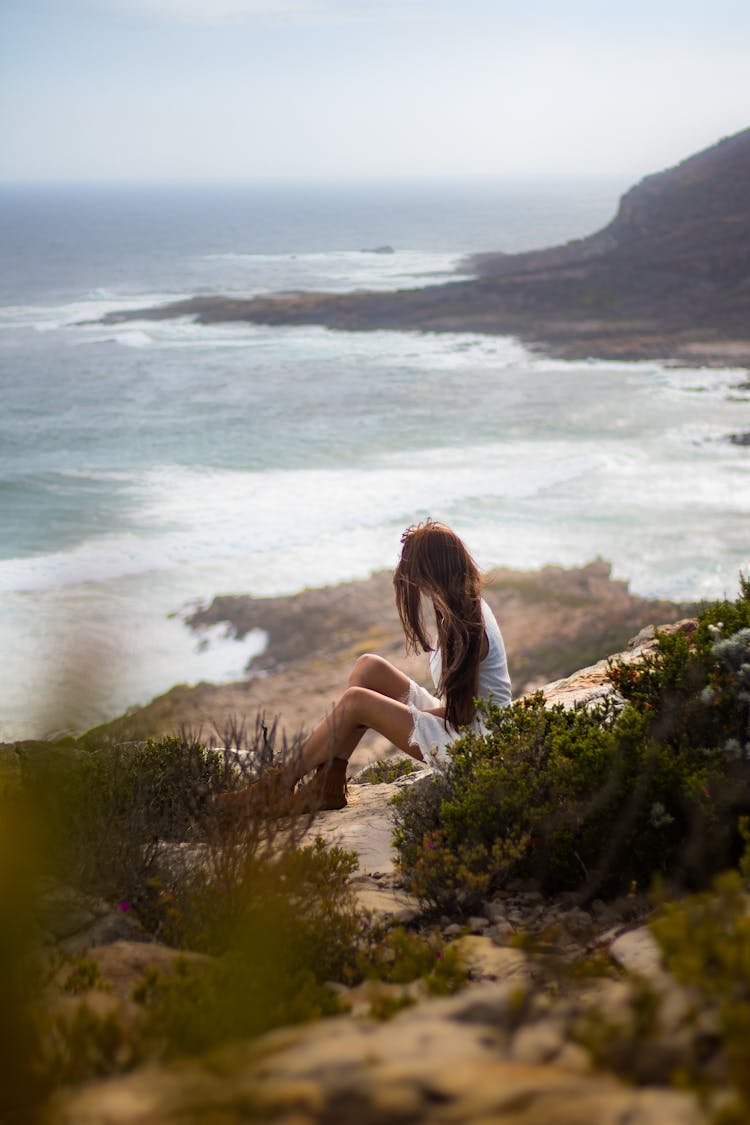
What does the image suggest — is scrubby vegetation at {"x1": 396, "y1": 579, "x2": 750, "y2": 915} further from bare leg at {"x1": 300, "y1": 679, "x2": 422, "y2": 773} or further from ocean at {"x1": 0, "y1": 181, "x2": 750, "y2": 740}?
ocean at {"x1": 0, "y1": 181, "x2": 750, "y2": 740}

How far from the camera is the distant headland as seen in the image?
138 feet

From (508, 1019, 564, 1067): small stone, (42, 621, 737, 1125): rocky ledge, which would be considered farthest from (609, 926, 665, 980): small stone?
(508, 1019, 564, 1067): small stone

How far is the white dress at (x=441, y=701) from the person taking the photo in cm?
427

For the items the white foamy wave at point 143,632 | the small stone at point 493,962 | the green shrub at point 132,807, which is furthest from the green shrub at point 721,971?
the white foamy wave at point 143,632

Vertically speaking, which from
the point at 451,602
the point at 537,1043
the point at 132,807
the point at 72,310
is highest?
the point at 72,310

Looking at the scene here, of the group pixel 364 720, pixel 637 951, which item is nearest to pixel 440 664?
pixel 364 720

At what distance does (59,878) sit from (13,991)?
1260 millimetres

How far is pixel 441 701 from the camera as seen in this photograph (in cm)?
445

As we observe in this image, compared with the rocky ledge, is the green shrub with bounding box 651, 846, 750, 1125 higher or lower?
higher

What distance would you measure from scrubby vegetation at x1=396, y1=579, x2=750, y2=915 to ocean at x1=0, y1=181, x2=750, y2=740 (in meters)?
1.30

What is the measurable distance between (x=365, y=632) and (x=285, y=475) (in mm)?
9868

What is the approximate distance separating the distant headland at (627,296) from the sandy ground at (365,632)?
24.9 meters

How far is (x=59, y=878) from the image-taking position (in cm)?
287

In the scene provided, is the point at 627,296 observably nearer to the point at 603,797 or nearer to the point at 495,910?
the point at 603,797
